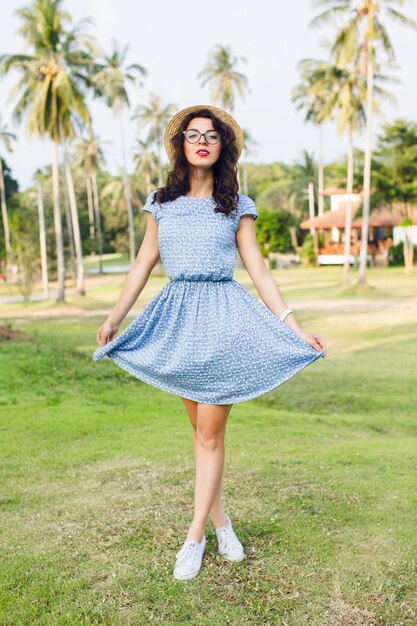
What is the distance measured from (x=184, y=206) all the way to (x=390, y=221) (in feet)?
139

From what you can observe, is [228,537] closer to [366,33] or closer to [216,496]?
[216,496]

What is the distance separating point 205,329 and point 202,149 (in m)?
0.77

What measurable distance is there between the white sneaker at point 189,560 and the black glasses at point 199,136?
1710 millimetres

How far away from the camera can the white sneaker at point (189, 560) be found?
9.54 ft

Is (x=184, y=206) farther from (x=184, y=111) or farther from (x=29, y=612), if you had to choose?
(x=29, y=612)

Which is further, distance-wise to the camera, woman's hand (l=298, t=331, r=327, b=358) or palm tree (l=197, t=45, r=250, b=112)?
palm tree (l=197, t=45, r=250, b=112)

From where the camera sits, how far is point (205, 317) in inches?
114

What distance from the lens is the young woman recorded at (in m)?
2.89

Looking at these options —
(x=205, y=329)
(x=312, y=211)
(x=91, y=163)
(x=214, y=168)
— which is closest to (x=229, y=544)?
(x=205, y=329)

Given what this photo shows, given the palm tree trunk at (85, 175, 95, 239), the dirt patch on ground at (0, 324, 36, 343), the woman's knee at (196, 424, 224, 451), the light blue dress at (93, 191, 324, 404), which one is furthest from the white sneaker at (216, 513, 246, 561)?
the palm tree trunk at (85, 175, 95, 239)

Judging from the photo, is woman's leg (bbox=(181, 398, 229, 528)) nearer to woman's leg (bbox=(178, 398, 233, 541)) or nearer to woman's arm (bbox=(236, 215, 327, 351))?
woman's leg (bbox=(178, 398, 233, 541))

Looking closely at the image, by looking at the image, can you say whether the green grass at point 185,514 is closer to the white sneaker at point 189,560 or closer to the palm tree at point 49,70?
the white sneaker at point 189,560

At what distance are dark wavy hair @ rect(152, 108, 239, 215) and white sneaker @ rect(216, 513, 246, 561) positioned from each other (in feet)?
4.85

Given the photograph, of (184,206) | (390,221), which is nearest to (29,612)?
(184,206)
